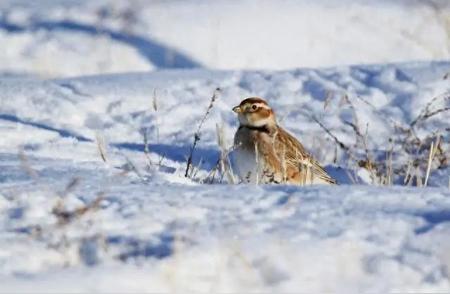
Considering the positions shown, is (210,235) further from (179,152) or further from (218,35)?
(218,35)

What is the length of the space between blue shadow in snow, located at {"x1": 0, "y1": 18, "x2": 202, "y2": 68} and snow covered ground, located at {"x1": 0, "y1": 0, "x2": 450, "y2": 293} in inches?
0.7

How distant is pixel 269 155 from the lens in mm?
6973

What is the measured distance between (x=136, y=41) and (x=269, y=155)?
521cm

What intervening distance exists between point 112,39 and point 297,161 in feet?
17.8

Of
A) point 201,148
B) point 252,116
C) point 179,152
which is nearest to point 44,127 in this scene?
point 179,152

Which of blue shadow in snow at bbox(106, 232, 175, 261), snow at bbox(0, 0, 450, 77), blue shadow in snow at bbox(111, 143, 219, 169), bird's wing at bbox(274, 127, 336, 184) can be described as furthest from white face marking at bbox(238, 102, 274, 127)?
snow at bbox(0, 0, 450, 77)

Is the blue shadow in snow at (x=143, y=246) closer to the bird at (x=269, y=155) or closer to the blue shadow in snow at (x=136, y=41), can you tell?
the bird at (x=269, y=155)

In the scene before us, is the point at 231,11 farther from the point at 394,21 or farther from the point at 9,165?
the point at 9,165

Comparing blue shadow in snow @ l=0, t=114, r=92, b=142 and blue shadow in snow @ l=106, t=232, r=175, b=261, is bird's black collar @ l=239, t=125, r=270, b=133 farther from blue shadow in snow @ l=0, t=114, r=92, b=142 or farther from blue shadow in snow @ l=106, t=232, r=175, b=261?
blue shadow in snow @ l=106, t=232, r=175, b=261

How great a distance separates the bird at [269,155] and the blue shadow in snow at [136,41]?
173 inches

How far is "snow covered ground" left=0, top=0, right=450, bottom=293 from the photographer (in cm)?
358

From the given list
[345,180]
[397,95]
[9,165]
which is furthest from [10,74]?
[9,165]

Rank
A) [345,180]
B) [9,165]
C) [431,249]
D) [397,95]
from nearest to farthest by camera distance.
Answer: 1. [431,249]
2. [9,165]
3. [345,180]
4. [397,95]

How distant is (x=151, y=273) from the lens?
136 inches
